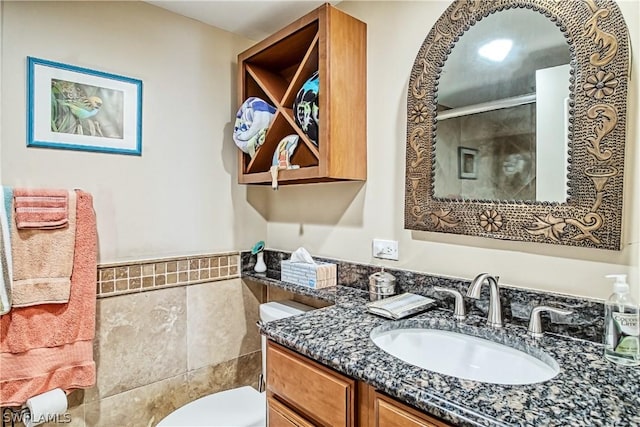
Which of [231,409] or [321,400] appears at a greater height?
[321,400]

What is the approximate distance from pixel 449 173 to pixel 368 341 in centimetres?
68

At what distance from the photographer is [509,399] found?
2.47 ft

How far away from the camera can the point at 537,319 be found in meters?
1.11

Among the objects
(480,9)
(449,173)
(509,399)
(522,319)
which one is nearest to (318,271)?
(449,173)

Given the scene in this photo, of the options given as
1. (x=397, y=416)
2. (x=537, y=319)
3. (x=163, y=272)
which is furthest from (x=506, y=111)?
(x=163, y=272)

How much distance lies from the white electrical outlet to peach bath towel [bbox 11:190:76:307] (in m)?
1.25

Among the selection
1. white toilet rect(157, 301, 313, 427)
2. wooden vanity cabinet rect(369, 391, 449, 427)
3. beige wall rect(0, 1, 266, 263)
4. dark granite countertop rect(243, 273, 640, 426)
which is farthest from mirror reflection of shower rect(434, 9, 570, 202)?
beige wall rect(0, 1, 266, 263)

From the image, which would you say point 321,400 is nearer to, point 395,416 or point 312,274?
point 395,416

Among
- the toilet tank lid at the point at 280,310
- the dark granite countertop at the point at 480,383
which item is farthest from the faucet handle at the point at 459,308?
the toilet tank lid at the point at 280,310

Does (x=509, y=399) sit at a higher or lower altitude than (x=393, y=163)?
lower

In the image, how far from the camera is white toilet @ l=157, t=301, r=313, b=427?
1.57m

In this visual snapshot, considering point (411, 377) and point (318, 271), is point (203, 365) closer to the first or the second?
point (318, 271)

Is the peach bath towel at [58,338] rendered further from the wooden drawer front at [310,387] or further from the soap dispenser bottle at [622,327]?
the soap dispenser bottle at [622,327]

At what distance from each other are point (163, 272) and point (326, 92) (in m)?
1.16
